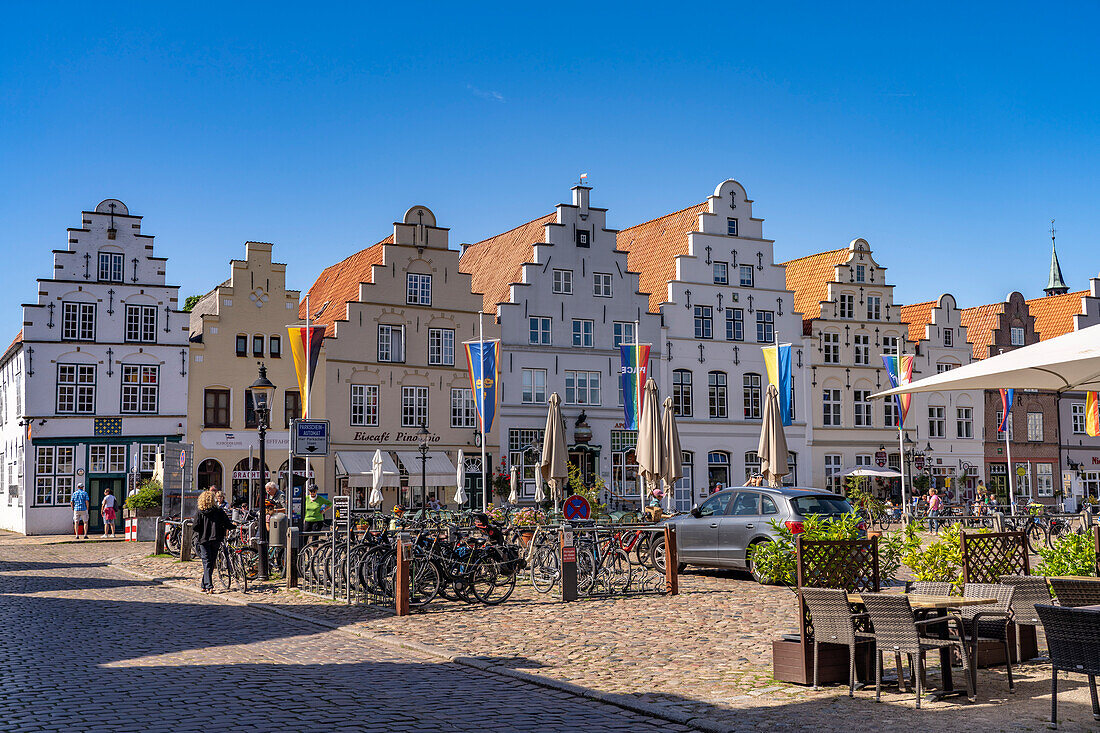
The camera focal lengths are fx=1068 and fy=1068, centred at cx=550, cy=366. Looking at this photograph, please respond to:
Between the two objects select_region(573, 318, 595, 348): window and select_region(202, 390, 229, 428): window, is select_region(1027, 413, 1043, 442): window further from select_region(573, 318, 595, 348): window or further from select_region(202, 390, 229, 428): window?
select_region(202, 390, 229, 428): window

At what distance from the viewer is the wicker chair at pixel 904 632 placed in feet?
28.0

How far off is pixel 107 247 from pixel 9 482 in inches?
406

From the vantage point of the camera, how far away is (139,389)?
41.2 meters

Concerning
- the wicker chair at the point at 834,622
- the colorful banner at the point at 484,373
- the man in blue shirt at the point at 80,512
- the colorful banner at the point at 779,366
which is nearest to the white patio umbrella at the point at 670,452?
the colorful banner at the point at 484,373

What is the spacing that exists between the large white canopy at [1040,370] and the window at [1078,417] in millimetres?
51849

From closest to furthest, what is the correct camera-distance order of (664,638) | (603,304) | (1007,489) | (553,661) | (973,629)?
(973,629), (553,661), (664,638), (603,304), (1007,489)

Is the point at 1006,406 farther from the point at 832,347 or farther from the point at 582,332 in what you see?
the point at 582,332

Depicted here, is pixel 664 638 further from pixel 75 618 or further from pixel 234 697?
pixel 75 618

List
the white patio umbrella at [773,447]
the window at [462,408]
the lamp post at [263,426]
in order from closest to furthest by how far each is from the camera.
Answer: the lamp post at [263,426]
the white patio umbrella at [773,447]
the window at [462,408]

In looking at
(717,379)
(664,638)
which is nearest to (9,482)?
(717,379)

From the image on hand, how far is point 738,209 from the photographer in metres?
48.5

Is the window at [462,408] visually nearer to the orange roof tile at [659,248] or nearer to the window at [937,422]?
the orange roof tile at [659,248]

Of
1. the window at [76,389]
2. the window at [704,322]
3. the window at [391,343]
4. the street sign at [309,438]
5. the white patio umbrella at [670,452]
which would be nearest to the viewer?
the street sign at [309,438]

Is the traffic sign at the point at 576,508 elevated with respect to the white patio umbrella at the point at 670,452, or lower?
lower
